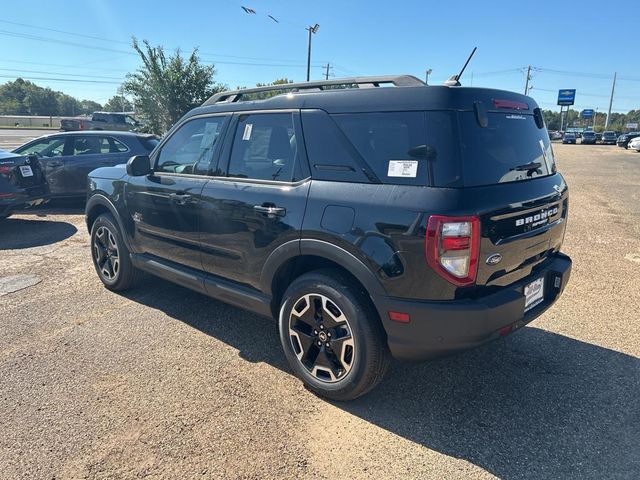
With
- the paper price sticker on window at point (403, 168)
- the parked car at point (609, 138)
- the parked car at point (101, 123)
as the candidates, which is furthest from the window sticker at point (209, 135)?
the parked car at point (609, 138)

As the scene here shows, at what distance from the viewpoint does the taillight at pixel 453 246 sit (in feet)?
7.45

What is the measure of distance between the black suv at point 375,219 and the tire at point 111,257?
1.27 metres

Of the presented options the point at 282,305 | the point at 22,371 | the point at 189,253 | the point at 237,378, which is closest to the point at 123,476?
the point at 237,378

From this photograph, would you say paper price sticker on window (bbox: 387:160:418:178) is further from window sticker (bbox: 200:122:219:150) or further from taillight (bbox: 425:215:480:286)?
window sticker (bbox: 200:122:219:150)

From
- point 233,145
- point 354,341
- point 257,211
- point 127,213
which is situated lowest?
point 354,341

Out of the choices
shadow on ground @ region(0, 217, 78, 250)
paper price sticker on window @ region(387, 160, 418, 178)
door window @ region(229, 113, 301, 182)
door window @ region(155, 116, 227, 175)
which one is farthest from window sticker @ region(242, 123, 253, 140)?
shadow on ground @ region(0, 217, 78, 250)

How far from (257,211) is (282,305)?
2.21 feet

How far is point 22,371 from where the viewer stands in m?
3.29

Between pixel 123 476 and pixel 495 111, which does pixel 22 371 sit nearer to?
pixel 123 476

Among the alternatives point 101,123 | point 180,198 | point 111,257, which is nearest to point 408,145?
point 180,198

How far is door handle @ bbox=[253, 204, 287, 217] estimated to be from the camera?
115 inches

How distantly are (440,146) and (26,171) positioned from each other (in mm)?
7559

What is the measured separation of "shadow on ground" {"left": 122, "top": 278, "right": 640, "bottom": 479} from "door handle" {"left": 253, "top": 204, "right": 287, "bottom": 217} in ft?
3.91

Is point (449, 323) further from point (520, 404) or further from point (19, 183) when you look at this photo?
point (19, 183)
